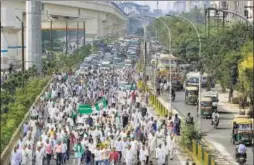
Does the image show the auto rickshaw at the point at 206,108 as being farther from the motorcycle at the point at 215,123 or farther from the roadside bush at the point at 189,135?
the roadside bush at the point at 189,135

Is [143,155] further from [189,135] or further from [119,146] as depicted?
[189,135]

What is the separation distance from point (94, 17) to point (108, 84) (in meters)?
61.0

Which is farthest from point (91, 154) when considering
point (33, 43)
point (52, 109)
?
point (33, 43)

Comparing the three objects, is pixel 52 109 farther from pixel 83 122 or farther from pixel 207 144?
pixel 207 144

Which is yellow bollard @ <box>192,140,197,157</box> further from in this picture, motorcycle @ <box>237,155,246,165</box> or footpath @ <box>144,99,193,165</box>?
motorcycle @ <box>237,155,246,165</box>

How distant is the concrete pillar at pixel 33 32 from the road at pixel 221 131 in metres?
10.00

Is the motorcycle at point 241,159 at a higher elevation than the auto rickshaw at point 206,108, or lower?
lower

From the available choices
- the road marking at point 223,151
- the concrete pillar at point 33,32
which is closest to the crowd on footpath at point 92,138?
the road marking at point 223,151

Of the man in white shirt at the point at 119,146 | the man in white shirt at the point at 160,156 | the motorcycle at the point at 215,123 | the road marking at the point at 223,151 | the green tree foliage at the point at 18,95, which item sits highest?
the green tree foliage at the point at 18,95

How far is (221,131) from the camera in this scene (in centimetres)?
3086

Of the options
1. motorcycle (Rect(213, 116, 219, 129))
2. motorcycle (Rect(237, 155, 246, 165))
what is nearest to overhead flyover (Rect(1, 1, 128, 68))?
motorcycle (Rect(213, 116, 219, 129))

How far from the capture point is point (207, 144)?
26.7 m

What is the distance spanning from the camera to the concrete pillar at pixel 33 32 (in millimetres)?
46406

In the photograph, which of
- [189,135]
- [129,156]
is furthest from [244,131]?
[129,156]
